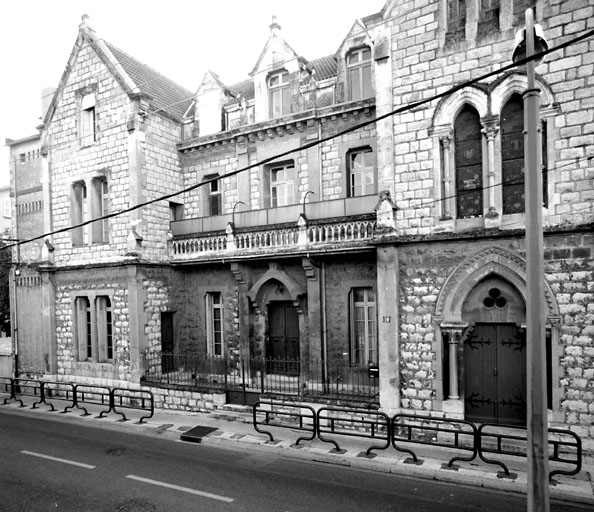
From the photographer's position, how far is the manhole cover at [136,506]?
705cm

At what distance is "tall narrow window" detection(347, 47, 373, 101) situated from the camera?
43.8 feet

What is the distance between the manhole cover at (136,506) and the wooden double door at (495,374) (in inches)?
293

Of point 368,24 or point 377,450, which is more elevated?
point 368,24

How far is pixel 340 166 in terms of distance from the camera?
542 inches

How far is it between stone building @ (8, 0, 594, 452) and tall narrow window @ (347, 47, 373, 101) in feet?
0.16

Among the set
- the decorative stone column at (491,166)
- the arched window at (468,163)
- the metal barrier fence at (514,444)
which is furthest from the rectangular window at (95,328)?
the decorative stone column at (491,166)

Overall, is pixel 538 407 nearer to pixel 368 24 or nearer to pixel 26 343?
pixel 368 24

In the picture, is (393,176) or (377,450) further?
(393,176)

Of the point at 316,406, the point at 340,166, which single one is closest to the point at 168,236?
the point at 340,166

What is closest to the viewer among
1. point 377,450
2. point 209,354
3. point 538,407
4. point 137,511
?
point 538,407

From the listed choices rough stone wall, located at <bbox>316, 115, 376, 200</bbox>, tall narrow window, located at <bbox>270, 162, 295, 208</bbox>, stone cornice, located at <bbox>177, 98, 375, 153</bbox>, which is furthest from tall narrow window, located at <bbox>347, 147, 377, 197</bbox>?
tall narrow window, located at <bbox>270, 162, 295, 208</bbox>

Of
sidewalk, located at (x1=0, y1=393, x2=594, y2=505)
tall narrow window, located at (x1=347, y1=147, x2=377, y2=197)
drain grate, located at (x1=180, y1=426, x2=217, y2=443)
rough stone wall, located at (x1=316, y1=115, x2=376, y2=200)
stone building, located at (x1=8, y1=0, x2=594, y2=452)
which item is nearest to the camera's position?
sidewalk, located at (x1=0, y1=393, x2=594, y2=505)

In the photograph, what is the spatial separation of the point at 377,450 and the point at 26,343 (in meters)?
15.6

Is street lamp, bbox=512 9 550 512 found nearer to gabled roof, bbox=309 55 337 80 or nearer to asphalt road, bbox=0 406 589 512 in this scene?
asphalt road, bbox=0 406 589 512
